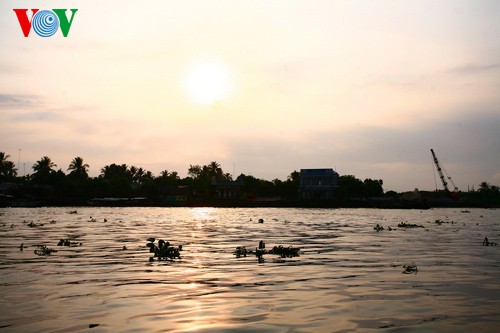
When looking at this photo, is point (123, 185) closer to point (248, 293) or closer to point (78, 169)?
point (78, 169)

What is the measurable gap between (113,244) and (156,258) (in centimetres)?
730

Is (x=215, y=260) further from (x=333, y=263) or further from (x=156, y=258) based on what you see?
(x=333, y=263)

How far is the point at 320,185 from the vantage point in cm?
16012

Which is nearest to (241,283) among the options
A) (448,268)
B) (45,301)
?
(45,301)

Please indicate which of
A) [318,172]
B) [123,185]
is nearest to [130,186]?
[123,185]

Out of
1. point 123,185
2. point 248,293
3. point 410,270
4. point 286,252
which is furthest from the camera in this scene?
point 123,185

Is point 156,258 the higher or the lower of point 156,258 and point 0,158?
the lower

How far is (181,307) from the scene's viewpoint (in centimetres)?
1074

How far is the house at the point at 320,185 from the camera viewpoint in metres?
160

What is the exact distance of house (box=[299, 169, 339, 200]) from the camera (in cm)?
15975

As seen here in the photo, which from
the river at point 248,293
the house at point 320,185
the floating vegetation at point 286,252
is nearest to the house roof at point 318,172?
the house at point 320,185

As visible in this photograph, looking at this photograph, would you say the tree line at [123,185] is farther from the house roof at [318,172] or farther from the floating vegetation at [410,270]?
the floating vegetation at [410,270]

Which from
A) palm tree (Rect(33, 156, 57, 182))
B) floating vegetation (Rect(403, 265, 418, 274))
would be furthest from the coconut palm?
floating vegetation (Rect(403, 265, 418, 274))

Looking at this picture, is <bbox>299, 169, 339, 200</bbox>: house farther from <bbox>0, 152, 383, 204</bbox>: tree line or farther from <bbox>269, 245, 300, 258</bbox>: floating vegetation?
<bbox>269, 245, 300, 258</bbox>: floating vegetation
